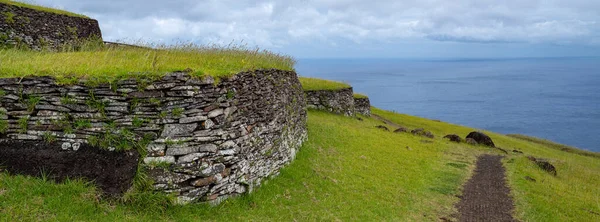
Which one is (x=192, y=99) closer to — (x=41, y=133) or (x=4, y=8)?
(x=41, y=133)

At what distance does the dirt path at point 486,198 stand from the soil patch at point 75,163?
12.5 metres

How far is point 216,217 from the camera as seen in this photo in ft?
40.1

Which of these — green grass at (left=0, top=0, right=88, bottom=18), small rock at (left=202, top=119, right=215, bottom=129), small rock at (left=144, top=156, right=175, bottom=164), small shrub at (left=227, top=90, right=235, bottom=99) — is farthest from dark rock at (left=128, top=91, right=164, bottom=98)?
green grass at (left=0, top=0, right=88, bottom=18)

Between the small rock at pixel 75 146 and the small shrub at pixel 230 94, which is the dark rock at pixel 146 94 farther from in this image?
the small shrub at pixel 230 94

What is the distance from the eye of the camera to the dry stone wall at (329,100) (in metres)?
39.2

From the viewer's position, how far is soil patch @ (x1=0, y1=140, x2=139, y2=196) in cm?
1138

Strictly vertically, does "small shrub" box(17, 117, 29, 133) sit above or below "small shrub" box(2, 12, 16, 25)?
below

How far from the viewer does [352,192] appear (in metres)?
17.0

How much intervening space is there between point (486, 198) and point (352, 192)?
6847 millimetres

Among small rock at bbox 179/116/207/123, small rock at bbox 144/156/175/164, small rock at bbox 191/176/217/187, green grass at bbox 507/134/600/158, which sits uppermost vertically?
small rock at bbox 179/116/207/123

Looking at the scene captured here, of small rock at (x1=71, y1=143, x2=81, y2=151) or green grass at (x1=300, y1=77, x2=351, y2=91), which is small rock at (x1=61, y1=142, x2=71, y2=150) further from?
green grass at (x1=300, y1=77, x2=351, y2=91)

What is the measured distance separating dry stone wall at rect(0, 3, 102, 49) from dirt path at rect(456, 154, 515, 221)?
23466mm

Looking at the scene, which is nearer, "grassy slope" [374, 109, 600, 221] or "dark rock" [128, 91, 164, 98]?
Result: "dark rock" [128, 91, 164, 98]

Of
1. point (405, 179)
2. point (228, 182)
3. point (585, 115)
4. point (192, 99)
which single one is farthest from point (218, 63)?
point (585, 115)
